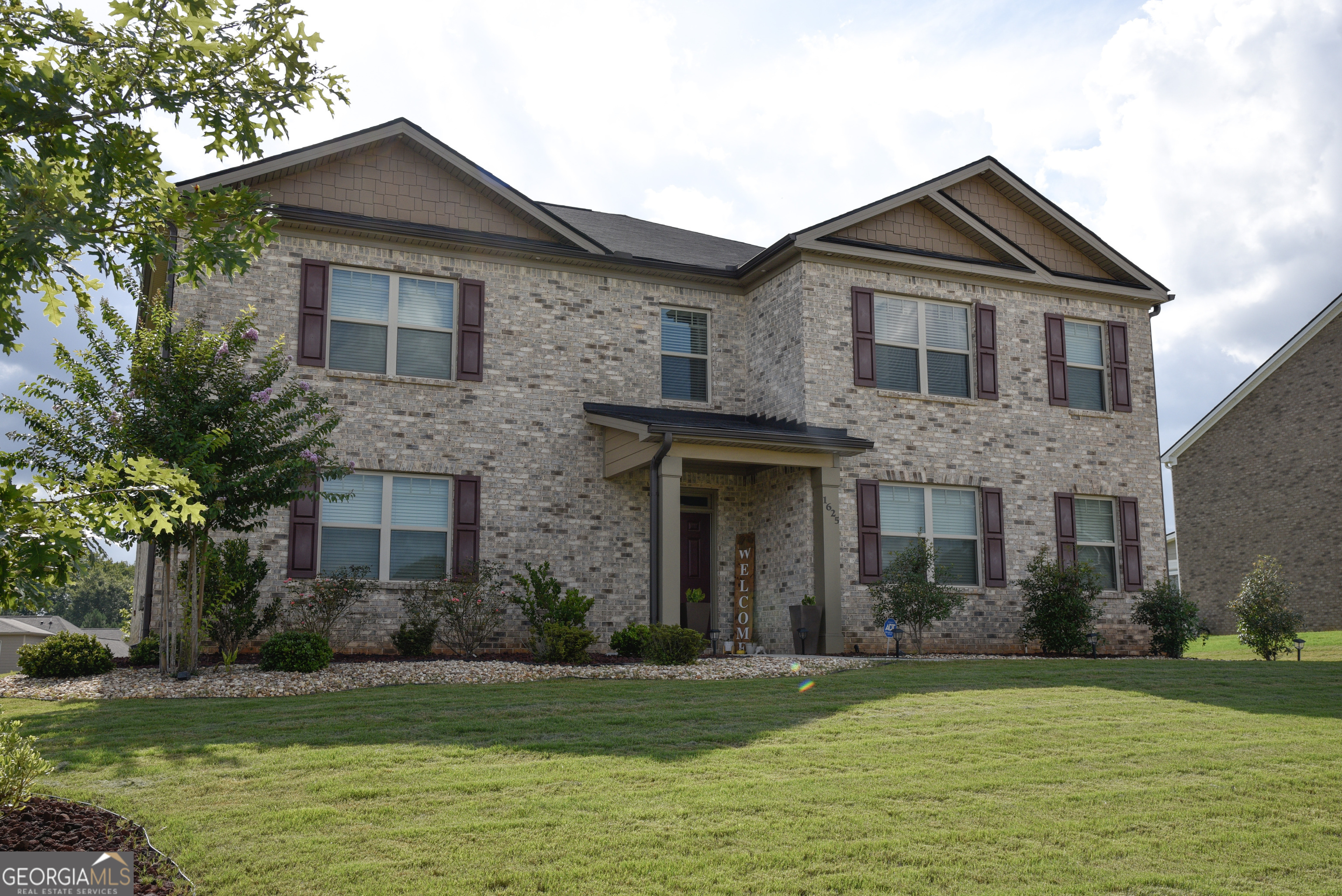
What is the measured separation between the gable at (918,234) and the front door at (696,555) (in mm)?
5088

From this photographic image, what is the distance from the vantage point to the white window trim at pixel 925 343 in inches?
650

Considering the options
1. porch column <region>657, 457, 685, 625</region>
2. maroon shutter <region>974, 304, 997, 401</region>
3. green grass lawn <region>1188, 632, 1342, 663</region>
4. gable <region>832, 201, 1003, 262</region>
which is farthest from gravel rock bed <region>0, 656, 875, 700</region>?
green grass lawn <region>1188, 632, 1342, 663</region>

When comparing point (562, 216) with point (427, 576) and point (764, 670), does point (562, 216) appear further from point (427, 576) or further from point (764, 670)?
point (764, 670)

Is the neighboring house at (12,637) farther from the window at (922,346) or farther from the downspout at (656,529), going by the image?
the window at (922,346)

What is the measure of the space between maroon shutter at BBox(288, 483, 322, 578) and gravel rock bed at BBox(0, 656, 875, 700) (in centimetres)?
198

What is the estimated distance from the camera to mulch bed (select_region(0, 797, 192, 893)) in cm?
426

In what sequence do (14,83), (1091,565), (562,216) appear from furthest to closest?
(562,216)
(1091,565)
(14,83)

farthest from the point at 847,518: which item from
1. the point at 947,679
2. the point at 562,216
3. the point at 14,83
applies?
the point at 14,83

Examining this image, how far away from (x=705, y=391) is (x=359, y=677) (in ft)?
25.9

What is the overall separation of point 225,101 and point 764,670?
8.42 metres

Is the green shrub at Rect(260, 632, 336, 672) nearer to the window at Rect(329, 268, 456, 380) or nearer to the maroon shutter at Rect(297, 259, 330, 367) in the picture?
the maroon shutter at Rect(297, 259, 330, 367)

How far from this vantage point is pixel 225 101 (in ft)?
17.6

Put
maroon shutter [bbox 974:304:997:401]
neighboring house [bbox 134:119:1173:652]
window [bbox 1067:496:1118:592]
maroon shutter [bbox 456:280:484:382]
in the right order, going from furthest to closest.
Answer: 1. window [bbox 1067:496:1118:592]
2. maroon shutter [bbox 974:304:997:401]
3. maroon shutter [bbox 456:280:484:382]
4. neighboring house [bbox 134:119:1173:652]

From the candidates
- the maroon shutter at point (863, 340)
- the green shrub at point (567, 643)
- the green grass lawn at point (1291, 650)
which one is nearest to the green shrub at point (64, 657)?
the green shrub at point (567, 643)
